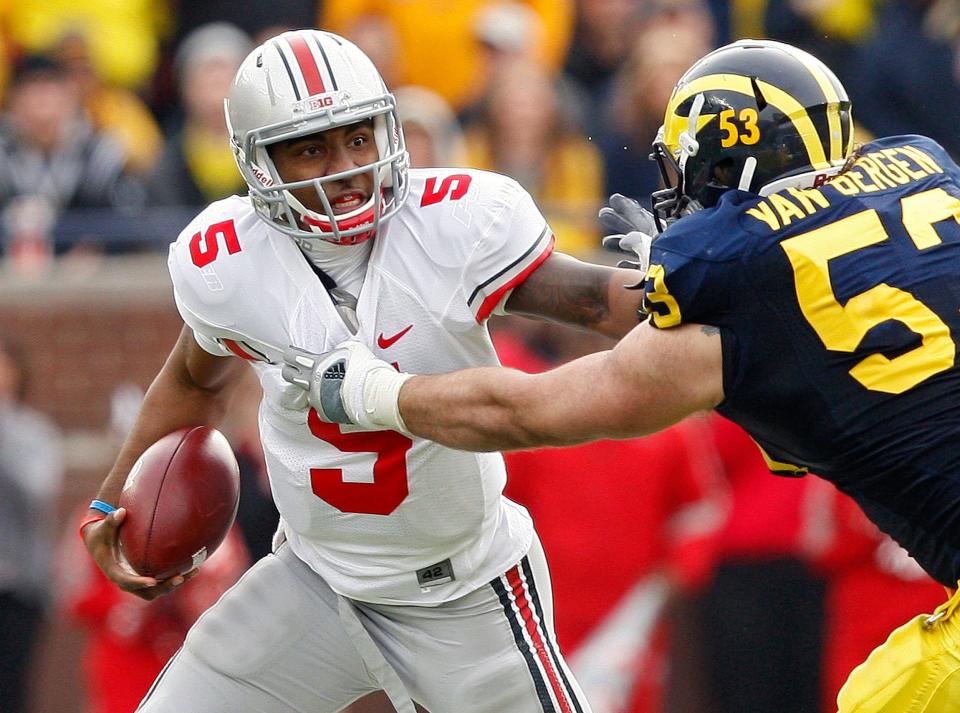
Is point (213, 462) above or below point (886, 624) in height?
above

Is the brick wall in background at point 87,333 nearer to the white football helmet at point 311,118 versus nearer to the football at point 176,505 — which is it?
the football at point 176,505

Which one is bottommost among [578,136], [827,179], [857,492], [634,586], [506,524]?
[634,586]

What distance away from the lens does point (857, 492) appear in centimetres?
307

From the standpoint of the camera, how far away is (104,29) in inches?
302

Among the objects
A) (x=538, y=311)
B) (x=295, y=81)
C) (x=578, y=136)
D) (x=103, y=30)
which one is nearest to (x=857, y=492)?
(x=538, y=311)

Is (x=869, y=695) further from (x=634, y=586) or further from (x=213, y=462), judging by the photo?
(x=634, y=586)

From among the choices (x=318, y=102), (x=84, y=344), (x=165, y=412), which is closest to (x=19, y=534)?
(x=84, y=344)

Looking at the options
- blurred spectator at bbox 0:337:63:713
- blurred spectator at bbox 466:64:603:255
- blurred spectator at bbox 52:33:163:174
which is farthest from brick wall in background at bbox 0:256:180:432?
blurred spectator at bbox 466:64:603:255

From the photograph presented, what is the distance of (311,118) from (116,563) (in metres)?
1.12

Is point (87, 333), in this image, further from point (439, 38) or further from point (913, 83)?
point (913, 83)

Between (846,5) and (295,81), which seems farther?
(846,5)

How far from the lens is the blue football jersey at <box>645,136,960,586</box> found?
291 cm

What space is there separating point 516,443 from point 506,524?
602mm

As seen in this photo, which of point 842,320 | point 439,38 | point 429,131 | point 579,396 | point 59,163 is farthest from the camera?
point 439,38
